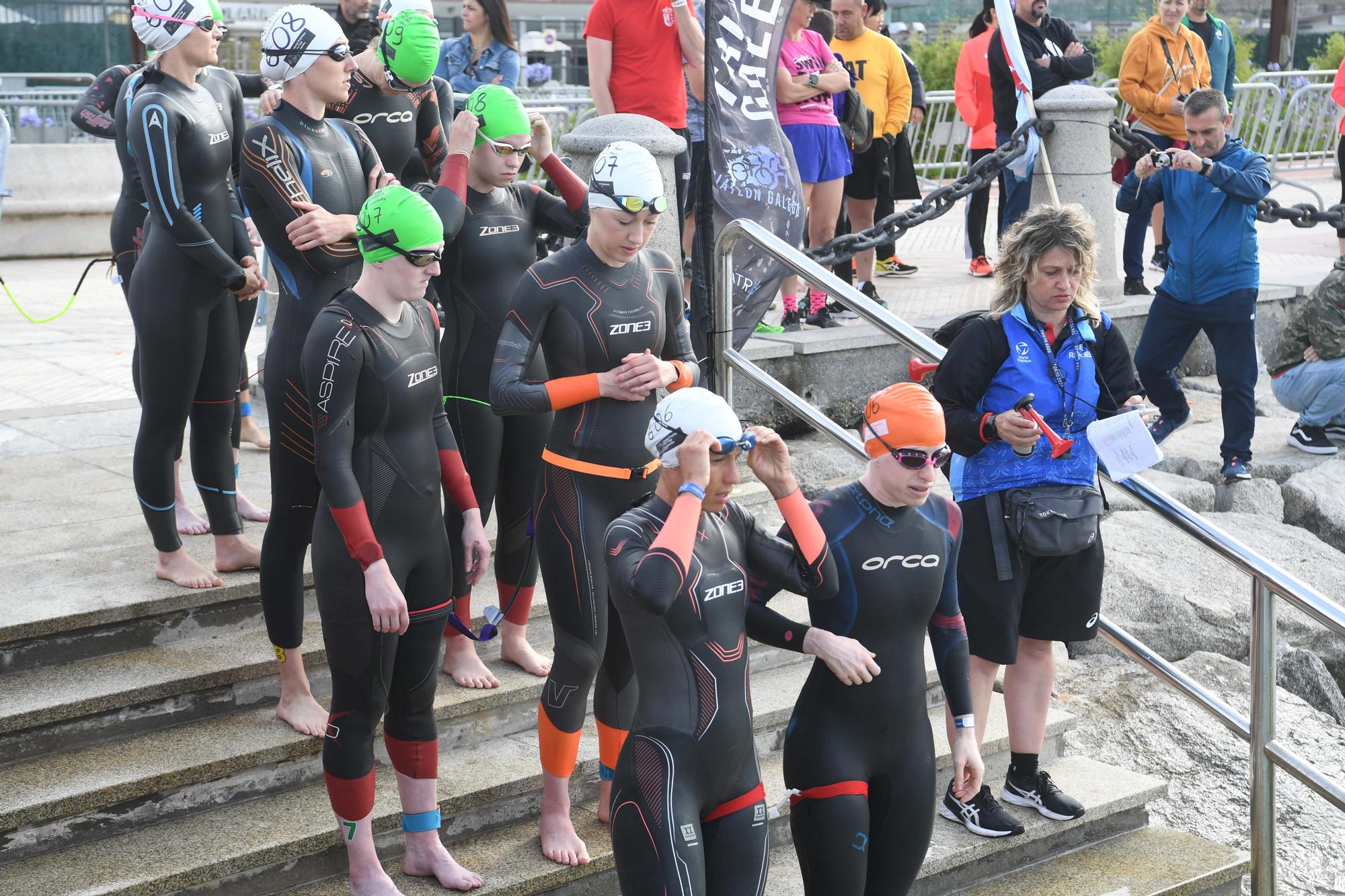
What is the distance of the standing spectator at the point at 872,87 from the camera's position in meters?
9.89

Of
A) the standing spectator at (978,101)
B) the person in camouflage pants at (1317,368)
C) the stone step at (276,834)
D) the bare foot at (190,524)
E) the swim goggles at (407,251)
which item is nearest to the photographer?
the swim goggles at (407,251)

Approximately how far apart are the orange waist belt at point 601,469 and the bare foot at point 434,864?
119 cm

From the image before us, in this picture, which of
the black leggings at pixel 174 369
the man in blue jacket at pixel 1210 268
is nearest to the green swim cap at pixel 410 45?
the black leggings at pixel 174 369

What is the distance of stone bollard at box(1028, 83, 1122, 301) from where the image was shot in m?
9.09

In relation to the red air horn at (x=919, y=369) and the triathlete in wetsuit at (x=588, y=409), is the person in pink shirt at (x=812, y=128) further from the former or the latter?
the triathlete in wetsuit at (x=588, y=409)

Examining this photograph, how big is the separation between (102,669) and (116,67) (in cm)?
292

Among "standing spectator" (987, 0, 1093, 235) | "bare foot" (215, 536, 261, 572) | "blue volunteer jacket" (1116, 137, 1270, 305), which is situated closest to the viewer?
"bare foot" (215, 536, 261, 572)

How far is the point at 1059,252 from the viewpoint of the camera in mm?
4656

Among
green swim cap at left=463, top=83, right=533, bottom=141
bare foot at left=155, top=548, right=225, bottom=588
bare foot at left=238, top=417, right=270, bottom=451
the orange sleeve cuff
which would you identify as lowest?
bare foot at left=238, top=417, right=270, bottom=451

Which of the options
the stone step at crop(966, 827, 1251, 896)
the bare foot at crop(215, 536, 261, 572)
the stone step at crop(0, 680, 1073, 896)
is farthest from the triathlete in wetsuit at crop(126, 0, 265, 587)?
the stone step at crop(966, 827, 1251, 896)

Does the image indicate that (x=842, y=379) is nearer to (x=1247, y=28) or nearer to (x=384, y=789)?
(x=384, y=789)

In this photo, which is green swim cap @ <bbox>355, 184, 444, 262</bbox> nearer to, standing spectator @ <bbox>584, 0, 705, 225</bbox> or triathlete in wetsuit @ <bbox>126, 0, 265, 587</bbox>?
triathlete in wetsuit @ <bbox>126, 0, 265, 587</bbox>

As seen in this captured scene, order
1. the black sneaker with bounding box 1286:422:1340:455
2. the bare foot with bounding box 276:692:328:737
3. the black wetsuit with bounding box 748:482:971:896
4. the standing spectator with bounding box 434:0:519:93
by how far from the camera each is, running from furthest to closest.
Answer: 1. the black sneaker with bounding box 1286:422:1340:455
2. the standing spectator with bounding box 434:0:519:93
3. the bare foot with bounding box 276:692:328:737
4. the black wetsuit with bounding box 748:482:971:896

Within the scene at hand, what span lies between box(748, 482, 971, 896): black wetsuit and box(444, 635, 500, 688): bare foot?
1520 mm
